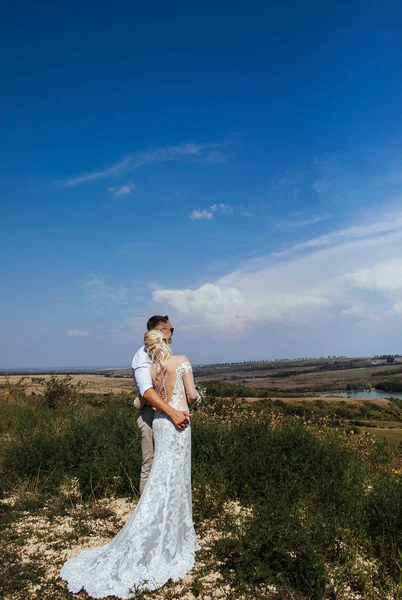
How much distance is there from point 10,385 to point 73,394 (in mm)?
3739

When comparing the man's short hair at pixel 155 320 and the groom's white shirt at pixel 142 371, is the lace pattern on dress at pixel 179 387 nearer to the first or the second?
the groom's white shirt at pixel 142 371

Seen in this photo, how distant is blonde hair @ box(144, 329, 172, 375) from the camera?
4.66 metres

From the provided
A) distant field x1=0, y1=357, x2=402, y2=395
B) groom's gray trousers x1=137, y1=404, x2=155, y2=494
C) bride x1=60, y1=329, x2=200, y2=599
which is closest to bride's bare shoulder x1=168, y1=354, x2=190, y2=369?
bride x1=60, y1=329, x2=200, y2=599

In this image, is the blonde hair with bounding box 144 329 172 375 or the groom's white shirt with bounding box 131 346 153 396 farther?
the groom's white shirt with bounding box 131 346 153 396

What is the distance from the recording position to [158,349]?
15.7ft

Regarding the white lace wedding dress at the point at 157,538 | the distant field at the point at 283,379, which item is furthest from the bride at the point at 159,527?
the distant field at the point at 283,379

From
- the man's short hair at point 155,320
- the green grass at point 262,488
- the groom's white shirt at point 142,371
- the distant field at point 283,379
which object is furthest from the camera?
the distant field at point 283,379

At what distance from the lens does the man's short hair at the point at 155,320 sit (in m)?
5.44

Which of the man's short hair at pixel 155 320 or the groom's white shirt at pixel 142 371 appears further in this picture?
the man's short hair at pixel 155 320

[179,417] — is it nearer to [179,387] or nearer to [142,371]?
[179,387]

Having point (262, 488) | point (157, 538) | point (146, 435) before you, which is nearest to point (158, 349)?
point (146, 435)

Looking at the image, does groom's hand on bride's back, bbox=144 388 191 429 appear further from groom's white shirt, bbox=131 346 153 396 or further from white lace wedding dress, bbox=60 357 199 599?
groom's white shirt, bbox=131 346 153 396

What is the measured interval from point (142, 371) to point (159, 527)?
1781 mm

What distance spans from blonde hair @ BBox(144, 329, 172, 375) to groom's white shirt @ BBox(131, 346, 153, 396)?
0.34m
